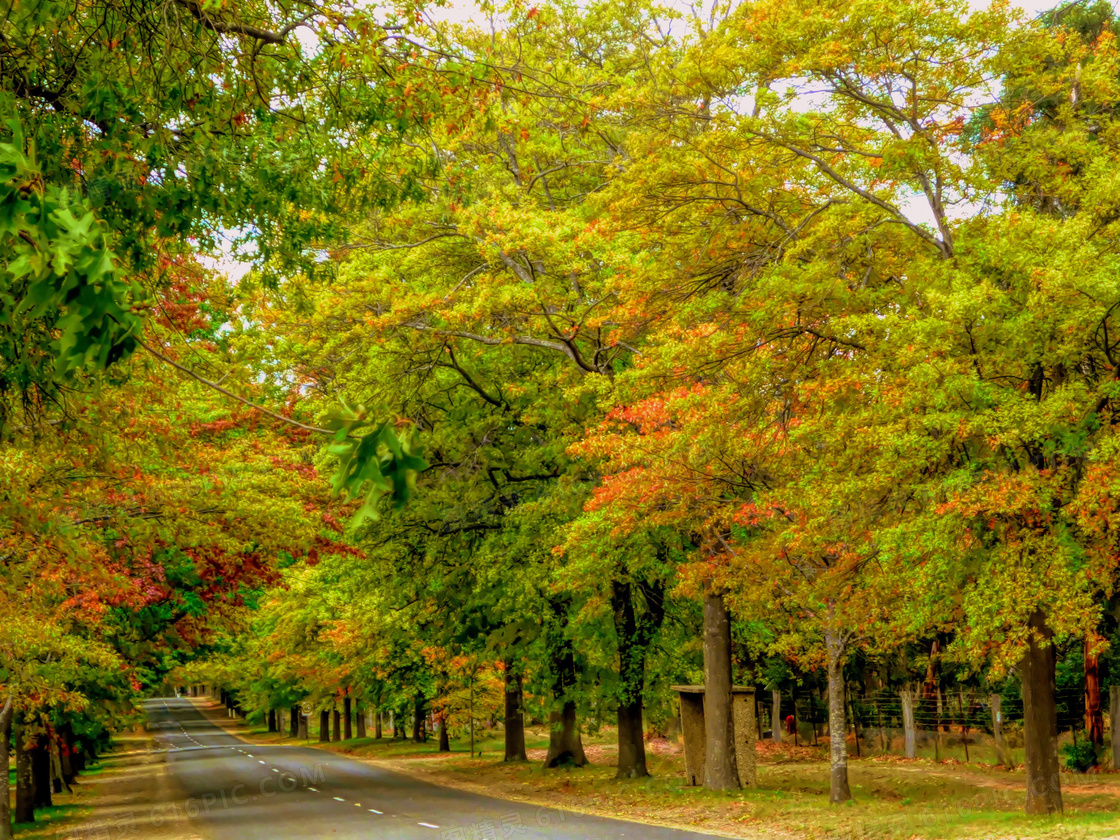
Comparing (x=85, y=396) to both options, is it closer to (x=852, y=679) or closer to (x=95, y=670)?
(x=95, y=670)

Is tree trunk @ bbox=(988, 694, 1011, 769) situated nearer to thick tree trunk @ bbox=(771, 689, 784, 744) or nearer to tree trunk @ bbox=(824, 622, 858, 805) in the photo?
tree trunk @ bbox=(824, 622, 858, 805)

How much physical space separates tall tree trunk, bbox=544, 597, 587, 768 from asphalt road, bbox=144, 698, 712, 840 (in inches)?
130

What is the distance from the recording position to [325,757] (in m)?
46.4

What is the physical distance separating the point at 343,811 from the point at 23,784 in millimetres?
8180

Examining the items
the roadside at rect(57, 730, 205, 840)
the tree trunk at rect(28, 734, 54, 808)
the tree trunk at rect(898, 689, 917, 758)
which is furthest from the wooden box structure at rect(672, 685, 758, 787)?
the tree trunk at rect(28, 734, 54, 808)

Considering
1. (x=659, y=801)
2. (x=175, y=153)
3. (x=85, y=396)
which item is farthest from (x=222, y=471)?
(x=659, y=801)

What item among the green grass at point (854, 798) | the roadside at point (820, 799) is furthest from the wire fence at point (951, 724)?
the roadside at point (820, 799)

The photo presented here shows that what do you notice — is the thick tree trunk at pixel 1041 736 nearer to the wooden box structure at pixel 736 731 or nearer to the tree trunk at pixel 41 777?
the wooden box structure at pixel 736 731

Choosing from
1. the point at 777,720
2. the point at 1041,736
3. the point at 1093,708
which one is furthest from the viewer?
the point at 777,720

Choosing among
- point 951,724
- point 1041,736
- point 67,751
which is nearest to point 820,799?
point 1041,736

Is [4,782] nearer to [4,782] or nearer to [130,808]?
[4,782]

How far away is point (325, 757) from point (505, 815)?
2837 cm

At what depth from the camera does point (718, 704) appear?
21625 mm

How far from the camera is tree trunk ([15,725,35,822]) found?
24625mm
